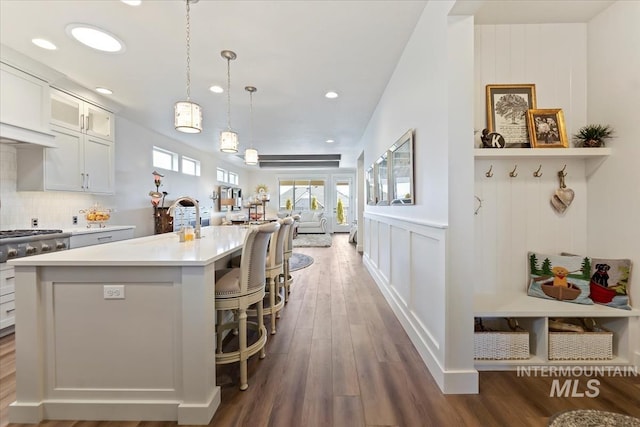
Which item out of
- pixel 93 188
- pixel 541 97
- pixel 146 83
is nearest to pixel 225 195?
pixel 93 188

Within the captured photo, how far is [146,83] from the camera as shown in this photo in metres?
3.29

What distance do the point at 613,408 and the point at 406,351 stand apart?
118cm

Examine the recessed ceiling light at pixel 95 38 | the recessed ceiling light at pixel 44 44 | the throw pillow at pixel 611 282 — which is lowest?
the throw pillow at pixel 611 282

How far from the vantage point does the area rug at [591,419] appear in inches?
56.6

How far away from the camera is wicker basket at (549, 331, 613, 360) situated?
1.93 meters

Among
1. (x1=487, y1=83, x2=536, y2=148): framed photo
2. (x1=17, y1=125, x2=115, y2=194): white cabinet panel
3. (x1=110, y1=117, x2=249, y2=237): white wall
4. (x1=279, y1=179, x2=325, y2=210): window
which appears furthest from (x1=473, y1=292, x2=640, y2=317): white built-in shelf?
(x1=279, y1=179, x2=325, y2=210): window

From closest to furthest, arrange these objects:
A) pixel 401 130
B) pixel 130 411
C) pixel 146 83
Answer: pixel 130 411 < pixel 401 130 < pixel 146 83

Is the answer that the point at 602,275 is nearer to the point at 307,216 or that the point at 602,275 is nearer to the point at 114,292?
the point at 114,292

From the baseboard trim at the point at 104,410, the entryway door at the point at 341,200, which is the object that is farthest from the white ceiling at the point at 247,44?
the entryway door at the point at 341,200

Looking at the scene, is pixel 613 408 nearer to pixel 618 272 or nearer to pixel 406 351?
pixel 618 272

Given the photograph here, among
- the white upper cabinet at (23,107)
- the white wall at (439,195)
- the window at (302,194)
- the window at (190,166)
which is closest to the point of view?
the white wall at (439,195)

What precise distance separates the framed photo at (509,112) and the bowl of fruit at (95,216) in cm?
468

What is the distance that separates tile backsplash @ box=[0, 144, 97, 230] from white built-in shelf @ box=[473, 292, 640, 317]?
4.71m

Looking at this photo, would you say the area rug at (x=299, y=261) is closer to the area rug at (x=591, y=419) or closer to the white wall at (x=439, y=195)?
the white wall at (x=439, y=195)
